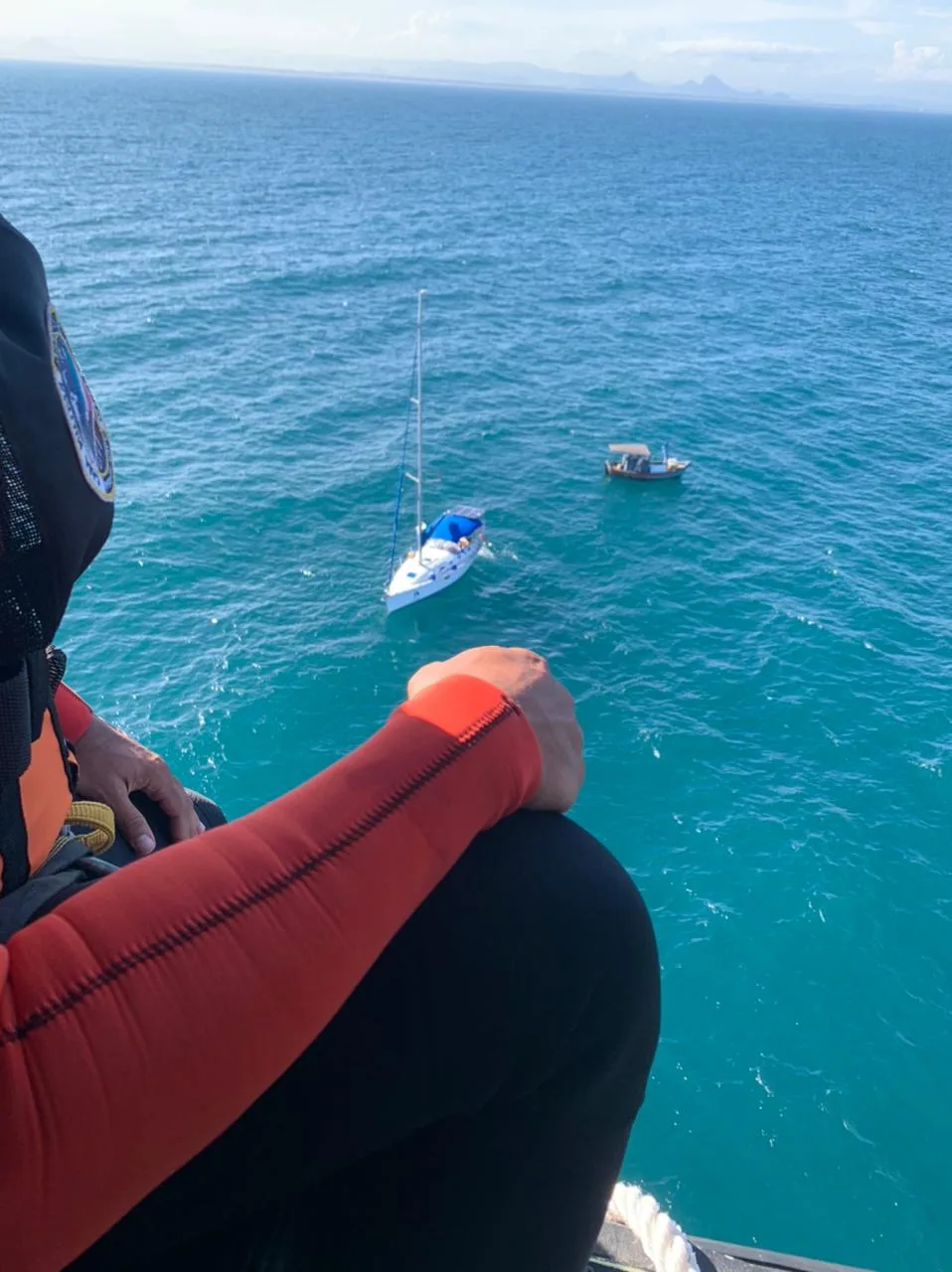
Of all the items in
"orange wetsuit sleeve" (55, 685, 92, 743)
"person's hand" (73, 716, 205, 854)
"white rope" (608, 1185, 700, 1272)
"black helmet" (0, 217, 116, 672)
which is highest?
"black helmet" (0, 217, 116, 672)

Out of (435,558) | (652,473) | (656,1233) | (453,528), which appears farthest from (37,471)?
(652,473)

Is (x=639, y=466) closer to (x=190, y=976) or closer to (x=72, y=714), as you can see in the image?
(x=72, y=714)

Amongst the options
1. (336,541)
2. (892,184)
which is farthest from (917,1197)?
(892,184)

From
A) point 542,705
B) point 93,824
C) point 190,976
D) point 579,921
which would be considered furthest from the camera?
point 93,824

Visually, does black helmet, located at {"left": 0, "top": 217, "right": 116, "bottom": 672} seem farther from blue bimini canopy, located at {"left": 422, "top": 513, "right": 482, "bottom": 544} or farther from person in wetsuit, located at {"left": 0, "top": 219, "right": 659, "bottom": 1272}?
blue bimini canopy, located at {"left": 422, "top": 513, "right": 482, "bottom": 544}

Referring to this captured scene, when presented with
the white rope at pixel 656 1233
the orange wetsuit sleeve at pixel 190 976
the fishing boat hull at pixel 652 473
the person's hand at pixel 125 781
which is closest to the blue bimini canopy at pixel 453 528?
the fishing boat hull at pixel 652 473

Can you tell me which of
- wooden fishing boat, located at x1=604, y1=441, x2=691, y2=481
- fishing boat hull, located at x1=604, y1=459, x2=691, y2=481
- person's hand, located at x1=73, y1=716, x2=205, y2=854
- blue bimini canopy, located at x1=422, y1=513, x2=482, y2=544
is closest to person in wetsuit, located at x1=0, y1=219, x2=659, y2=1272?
person's hand, located at x1=73, y1=716, x2=205, y2=854

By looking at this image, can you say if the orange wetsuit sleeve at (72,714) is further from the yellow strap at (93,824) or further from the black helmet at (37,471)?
the black helmet at (37,471)
